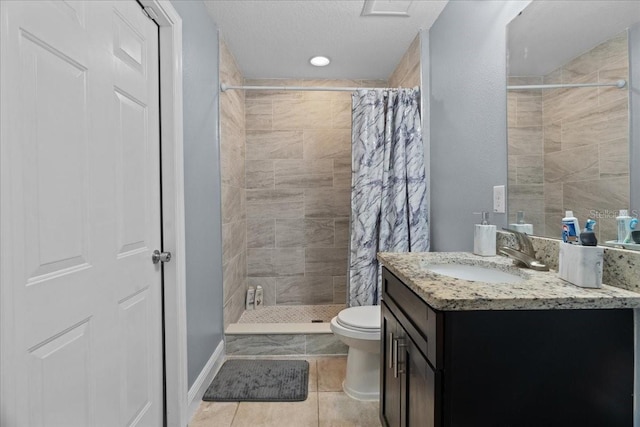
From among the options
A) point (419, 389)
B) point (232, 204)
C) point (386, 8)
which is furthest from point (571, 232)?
point (232, 204)

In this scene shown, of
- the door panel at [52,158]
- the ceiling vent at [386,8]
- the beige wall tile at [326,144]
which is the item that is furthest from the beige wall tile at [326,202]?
the door panel at [52,158]

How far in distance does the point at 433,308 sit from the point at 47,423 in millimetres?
1043

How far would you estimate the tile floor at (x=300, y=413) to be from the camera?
1.68m

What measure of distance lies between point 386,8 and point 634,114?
1.57 metres

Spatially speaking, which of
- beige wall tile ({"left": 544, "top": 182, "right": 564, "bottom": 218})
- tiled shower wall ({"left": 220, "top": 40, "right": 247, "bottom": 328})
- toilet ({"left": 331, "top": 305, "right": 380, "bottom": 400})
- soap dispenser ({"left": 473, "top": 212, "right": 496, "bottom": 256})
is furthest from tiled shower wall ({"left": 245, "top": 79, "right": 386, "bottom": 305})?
beige wall tile ({"left": 544, "top": 182, "right": 564, "bottom": 218})

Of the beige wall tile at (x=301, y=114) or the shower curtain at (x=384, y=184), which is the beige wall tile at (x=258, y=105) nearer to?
the beige wall tile at (x=301, y=114)

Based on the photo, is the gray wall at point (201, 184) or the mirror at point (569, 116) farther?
the gray wall at point (201, 184)

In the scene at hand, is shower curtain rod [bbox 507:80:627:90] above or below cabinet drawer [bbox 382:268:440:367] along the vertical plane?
above

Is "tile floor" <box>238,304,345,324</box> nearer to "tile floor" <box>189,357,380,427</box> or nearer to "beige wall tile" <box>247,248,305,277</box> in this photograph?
"beige wall tile" <box>247,248,305,277</box>

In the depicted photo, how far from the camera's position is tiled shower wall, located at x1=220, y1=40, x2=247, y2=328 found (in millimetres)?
2361

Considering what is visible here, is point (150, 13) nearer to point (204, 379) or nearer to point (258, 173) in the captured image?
point (258, 173)

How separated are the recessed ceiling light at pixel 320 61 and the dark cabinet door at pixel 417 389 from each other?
2342 mm

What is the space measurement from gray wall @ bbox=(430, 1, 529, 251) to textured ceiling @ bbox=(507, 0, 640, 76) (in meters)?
0.09

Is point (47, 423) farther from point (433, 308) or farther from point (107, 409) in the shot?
point (433, 308)
